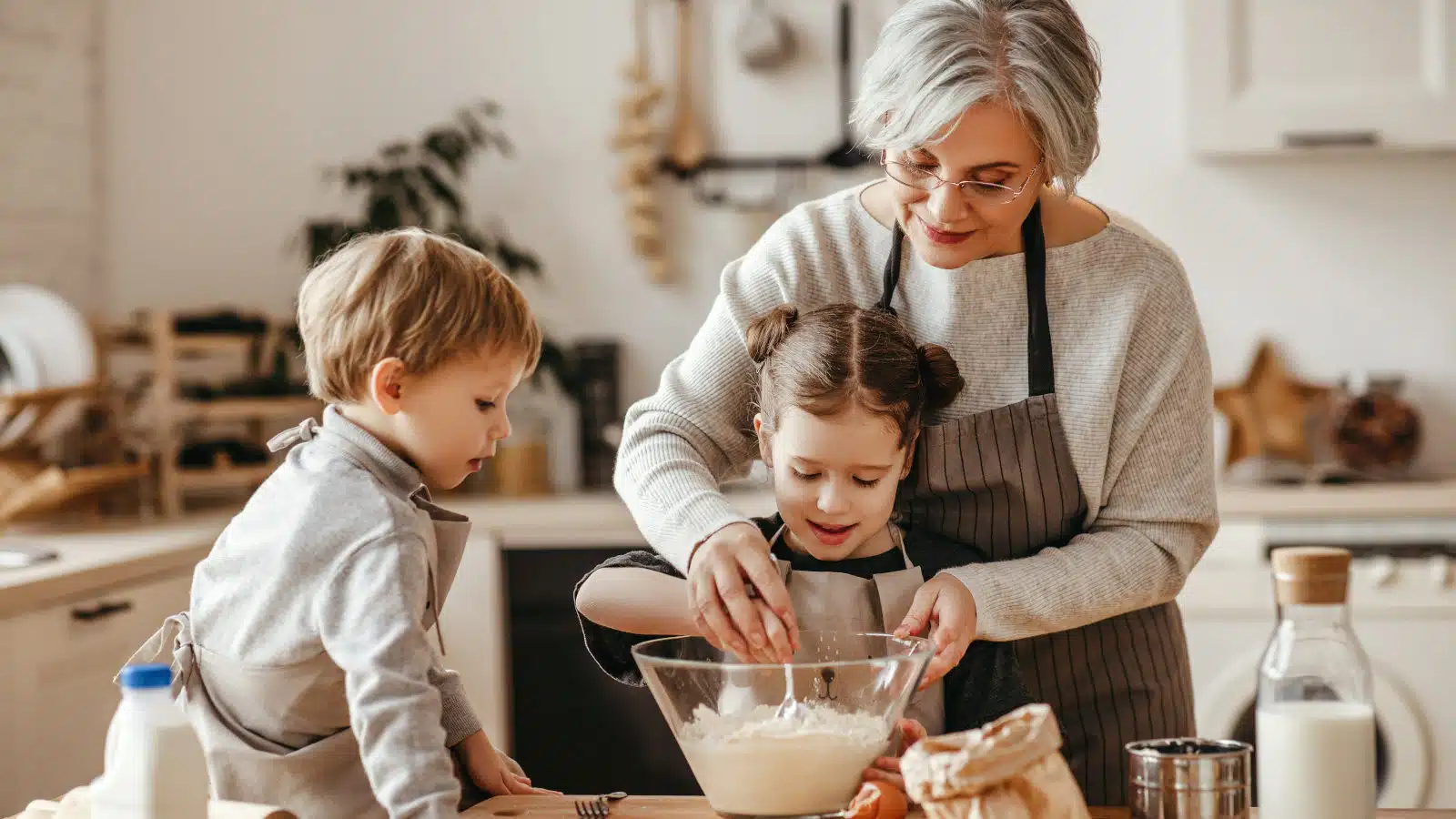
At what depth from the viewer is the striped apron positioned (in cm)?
133

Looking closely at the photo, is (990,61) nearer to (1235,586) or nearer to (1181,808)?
(1181,808)

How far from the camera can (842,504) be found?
127 centimetres

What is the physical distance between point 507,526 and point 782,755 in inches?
77.7

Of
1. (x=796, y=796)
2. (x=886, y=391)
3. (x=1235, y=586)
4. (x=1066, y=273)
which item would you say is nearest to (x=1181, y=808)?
(x=796, y=796)

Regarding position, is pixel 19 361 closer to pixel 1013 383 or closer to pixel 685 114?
pixel 685 114

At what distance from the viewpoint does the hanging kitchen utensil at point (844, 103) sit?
3.34 meters

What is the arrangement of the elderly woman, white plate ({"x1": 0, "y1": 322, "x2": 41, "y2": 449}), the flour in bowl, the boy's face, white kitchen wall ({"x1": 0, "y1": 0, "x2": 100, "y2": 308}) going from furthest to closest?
white kitchen wall ({"x1": 0, "y1": 0, "x2": 100, "y2": 308})
white plate ({"x1": 0, "y1": 322, "x2": 41, "y2": 449})
the elderly woman
the boy's face
the flour in bowl

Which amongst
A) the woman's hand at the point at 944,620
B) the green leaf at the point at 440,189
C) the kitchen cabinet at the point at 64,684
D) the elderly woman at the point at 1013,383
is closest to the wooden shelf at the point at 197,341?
the green leaf at the point at 440,189

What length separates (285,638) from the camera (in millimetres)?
1024

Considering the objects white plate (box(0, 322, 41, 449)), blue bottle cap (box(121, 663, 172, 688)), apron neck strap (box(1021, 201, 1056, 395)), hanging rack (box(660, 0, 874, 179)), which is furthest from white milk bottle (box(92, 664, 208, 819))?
hanging rack (box(660, 0, 874, 179))

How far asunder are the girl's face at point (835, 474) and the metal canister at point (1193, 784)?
40 centimetres

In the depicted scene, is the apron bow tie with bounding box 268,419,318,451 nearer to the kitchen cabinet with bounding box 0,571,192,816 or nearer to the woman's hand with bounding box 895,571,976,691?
the woman's hand with bounding box 895,571,976,691

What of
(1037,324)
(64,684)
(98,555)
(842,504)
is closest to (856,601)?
(842,504)

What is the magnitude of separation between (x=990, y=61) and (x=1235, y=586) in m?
1.70
